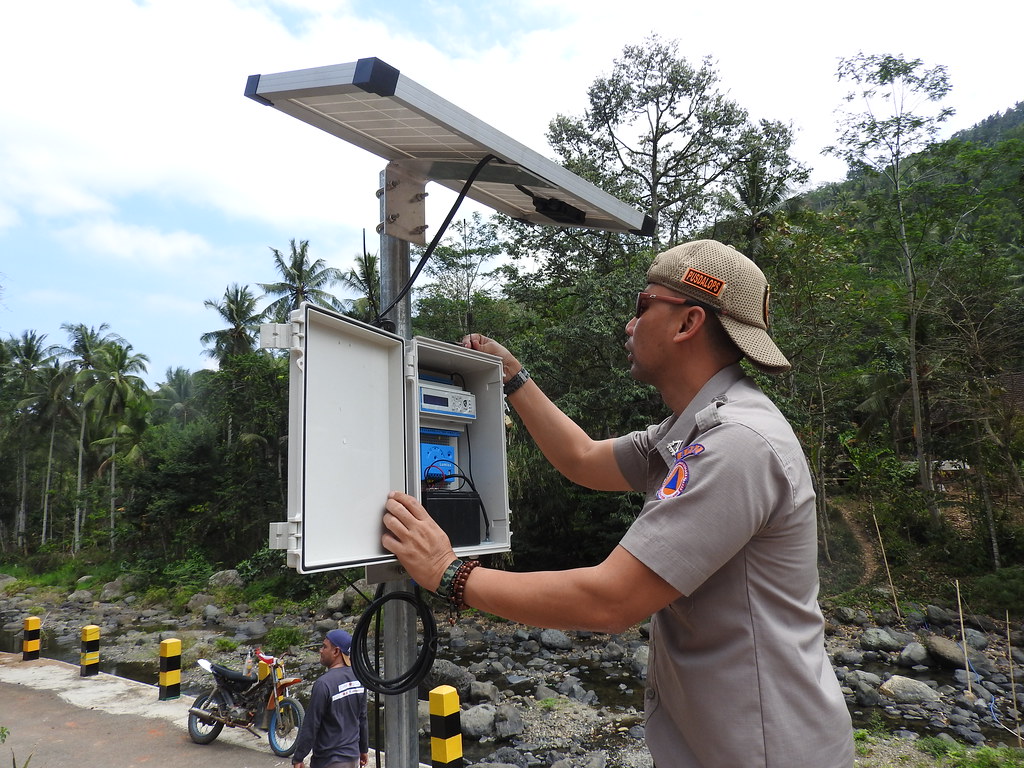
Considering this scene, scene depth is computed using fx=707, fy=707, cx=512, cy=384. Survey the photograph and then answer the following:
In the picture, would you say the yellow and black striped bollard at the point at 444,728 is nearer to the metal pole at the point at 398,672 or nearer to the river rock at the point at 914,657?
the metal pole at the point at 398,672

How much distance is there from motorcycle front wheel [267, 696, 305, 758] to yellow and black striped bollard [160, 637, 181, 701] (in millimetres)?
1930

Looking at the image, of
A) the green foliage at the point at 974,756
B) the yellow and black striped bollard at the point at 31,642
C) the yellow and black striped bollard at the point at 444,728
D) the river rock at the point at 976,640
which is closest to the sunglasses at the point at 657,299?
the yellow and black striped bollard at the point at 444,728

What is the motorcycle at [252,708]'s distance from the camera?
6.54 m

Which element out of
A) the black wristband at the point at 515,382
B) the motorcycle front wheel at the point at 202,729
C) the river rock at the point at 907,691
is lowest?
the river rock at the point at 907,691

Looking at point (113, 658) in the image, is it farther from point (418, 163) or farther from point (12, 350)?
point (12, 350)

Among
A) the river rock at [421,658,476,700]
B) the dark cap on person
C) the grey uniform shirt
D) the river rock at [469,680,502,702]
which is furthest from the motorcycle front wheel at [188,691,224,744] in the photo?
the grey uniform shirt

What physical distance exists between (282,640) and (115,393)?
25280 mm

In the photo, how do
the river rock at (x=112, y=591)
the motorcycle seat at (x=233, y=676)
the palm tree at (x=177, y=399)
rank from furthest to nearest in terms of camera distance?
the palm tree at (x=177, y=399), the river rock at (x=112, y=591), the motorcycle seat at (x=233, y=676)

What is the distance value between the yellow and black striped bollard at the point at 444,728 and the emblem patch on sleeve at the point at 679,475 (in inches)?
140

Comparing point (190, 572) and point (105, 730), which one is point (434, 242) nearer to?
point (105, 730)

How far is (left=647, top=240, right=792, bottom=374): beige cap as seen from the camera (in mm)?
1749

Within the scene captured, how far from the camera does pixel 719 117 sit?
66.0 feet

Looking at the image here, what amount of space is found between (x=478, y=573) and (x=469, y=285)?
19.6 m

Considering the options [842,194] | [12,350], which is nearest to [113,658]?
[842,194]
